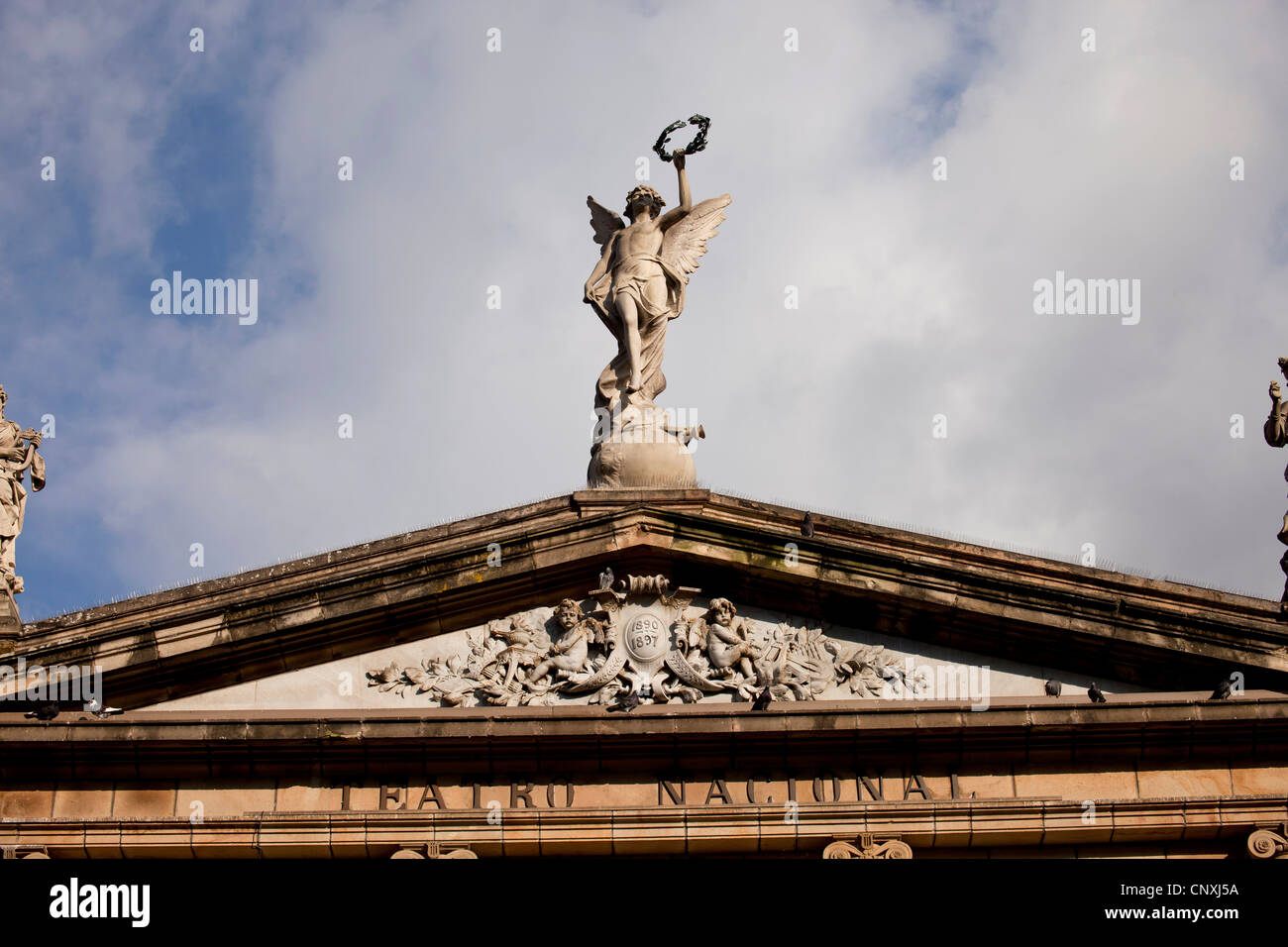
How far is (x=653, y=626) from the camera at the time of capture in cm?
1900

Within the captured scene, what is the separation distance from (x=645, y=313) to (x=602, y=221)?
182 centimetres

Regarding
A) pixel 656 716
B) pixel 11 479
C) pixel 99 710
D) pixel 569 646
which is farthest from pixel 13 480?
pixel 656 716

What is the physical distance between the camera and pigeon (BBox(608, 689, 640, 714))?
18.4 meters

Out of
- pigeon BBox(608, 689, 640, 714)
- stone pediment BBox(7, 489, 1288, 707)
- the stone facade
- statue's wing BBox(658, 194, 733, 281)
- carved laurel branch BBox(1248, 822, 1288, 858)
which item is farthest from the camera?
statue's wing BBox(658, 194, 733, 281)

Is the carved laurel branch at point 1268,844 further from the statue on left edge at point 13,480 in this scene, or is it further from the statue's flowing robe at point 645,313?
the statue on left edge at point 13,480

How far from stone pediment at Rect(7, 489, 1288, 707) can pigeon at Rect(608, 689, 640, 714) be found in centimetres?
18

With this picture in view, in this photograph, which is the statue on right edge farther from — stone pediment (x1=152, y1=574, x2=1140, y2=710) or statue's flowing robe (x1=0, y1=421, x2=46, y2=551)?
statue's flowing robe (x1=0, y1=421, x2=46, y2=551)

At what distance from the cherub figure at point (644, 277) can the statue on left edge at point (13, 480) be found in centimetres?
588

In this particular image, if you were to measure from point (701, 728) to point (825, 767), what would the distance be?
123cm

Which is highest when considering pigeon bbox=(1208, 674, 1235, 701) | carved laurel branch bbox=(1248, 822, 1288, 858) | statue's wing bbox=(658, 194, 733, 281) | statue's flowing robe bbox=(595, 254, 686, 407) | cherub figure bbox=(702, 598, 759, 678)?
statue's wing bbox=(658, 194, 733, 281)

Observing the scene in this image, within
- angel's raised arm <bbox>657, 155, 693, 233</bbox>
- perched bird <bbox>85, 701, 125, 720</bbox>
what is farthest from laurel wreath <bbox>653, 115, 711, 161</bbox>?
perched bird <bbox>85, 701, 125, 720</bbox>
